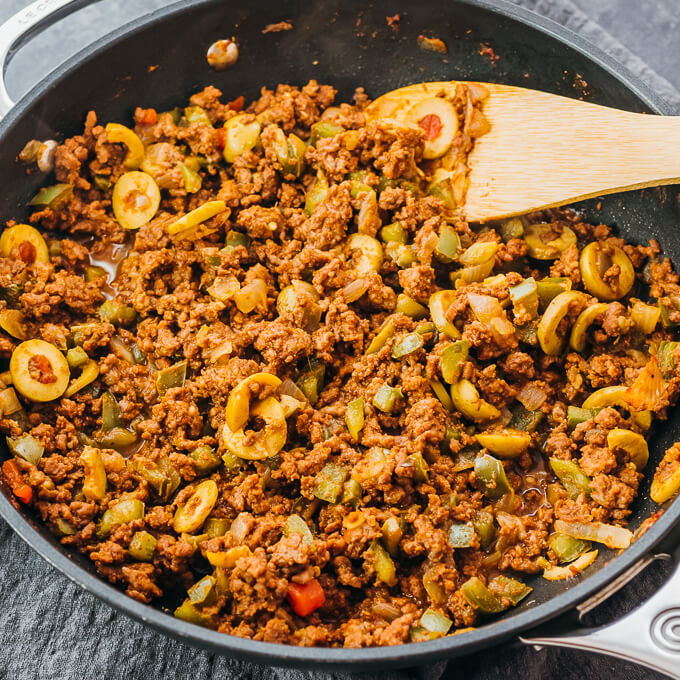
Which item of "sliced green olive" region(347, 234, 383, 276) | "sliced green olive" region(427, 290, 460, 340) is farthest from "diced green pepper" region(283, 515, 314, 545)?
"sliced green olive" region(347, 234, 383, 276)

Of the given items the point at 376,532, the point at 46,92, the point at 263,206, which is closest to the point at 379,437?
the point at 376,532

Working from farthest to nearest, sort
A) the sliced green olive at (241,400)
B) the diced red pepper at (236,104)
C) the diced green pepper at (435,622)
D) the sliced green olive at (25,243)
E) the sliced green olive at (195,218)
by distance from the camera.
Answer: the diced red pepper at (236,104) → the sliced green olive at (195,218) → the sliced green olive at (25,243) → the sliced green olive at (241,400) → the diced green pepper at (435,622)

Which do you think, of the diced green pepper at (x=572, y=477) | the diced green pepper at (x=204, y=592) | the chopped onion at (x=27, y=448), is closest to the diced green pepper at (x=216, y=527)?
the diced green pepper at (x=204, y=592)

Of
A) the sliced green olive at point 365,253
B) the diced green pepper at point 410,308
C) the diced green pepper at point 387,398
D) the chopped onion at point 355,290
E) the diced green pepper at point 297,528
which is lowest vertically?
the diced green pepper at point 297,528

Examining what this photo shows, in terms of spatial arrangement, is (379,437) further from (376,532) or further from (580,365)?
(580,365)

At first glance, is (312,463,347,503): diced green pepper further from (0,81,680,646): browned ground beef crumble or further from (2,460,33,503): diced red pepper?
(2,460,33,503): diced red pepper

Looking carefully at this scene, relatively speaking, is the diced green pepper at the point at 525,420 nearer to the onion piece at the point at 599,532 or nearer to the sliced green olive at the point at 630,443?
the sliced green olive at the point at 630,443

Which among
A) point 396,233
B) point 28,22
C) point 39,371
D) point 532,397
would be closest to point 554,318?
point 532,397

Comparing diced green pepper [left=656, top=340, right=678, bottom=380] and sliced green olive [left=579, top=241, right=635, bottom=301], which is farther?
sliced green olive [left=579, top=241, right=635, bottom=301]
